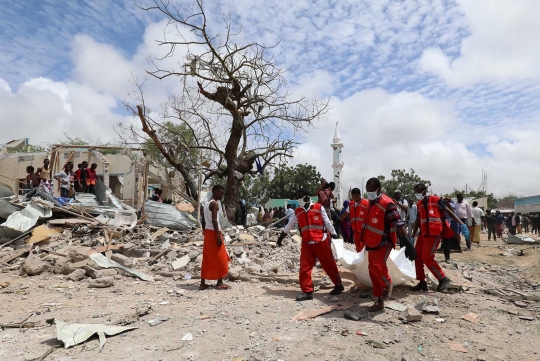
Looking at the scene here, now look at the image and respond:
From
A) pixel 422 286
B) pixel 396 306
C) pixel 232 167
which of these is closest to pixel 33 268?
pixel 396 306

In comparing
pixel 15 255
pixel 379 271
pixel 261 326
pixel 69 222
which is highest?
pixel 69 222

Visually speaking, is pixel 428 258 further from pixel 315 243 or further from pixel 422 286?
pixel 315 243

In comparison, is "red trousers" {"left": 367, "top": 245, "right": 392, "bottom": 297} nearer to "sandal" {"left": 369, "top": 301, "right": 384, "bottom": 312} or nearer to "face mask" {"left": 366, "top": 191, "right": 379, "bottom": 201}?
"sandal" {"left": 369, "top": 301, "right": 384, "bottom": 312}

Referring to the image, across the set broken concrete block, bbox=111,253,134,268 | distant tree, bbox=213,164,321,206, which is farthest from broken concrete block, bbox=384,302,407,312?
distant tree, bbox=213,164,321,206

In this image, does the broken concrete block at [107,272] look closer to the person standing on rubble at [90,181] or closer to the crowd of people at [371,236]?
the crowd of people at [371,236]

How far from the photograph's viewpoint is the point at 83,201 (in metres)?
11.0

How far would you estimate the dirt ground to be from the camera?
11.7ft

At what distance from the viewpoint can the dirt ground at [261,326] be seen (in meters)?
3.57

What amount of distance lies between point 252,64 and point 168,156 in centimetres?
406

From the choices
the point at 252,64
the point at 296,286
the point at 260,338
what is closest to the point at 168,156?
the point at 252,64

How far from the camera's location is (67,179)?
1150 cm

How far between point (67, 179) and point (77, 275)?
5.66 m

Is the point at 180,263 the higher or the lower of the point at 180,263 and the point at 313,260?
the lower

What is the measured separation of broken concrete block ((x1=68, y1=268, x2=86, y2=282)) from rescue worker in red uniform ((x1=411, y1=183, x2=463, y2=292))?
209 inches
